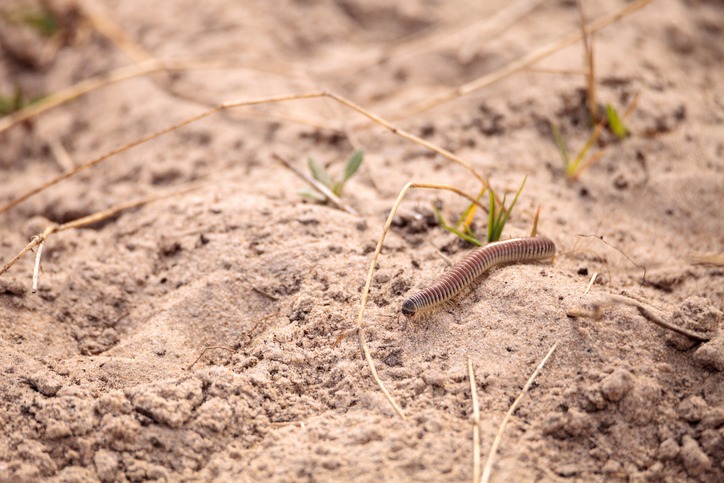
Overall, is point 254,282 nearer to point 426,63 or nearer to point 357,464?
point 357,464

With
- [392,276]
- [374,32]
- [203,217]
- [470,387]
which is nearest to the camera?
[470,387]

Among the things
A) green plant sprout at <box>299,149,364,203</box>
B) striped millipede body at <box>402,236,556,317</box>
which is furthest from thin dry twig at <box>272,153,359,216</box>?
striped millipede body at <box>402,236,556,317</box>

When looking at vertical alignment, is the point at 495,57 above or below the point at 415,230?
above

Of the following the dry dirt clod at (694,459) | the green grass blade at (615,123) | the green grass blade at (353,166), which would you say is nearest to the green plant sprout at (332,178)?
the green grass blade at (353,166)

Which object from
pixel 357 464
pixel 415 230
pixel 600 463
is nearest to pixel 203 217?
pixel 415 230

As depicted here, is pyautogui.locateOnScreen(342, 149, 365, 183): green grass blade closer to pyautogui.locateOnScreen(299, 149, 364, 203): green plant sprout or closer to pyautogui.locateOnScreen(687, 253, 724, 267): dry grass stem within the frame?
pyautogui.locateOnScreen(299, 149, 364, 203): green plant sprout

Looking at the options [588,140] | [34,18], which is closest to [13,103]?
[34,18]
